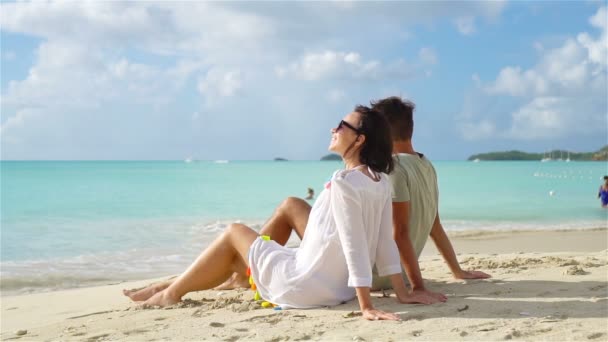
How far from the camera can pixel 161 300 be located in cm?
468

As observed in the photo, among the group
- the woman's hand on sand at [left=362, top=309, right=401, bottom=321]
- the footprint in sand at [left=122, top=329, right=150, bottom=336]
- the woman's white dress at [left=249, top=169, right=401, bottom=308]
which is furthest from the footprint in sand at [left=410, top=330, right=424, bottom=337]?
the footprint in sand at [left=122, top=329, right=150, bottom=336]

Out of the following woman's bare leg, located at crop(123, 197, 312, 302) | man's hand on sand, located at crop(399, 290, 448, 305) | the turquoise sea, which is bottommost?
the turquoise sea

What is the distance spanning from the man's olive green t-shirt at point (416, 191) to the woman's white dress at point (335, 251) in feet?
0.91

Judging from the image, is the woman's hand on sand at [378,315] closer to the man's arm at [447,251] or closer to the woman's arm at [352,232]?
the woman's arm at [352,232]

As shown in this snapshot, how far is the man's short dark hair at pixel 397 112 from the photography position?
13.7 ft

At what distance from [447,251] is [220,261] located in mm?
2058

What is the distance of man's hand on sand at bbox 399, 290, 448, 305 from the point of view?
4074 mm

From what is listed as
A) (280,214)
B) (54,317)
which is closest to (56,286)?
(54,317)

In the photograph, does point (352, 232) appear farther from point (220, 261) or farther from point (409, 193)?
point (220, 261)

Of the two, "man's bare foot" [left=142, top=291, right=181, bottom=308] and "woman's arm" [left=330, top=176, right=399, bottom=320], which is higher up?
"woman's arm" [left=330, top=176, right=399, bottom=320]

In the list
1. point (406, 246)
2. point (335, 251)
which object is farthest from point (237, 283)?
point (406, 246)

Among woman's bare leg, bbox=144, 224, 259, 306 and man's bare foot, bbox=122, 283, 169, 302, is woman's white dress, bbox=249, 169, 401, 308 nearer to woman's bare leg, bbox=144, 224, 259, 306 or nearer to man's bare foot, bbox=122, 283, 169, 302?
woman's bare leg, bbox=144, 224, 259, 306

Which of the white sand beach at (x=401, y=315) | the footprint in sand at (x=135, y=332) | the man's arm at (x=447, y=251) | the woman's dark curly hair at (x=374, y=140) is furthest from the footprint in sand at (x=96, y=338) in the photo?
the man's arm at (x=447, y=251)

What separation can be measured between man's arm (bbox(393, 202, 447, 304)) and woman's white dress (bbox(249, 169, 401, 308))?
8.5 inches
